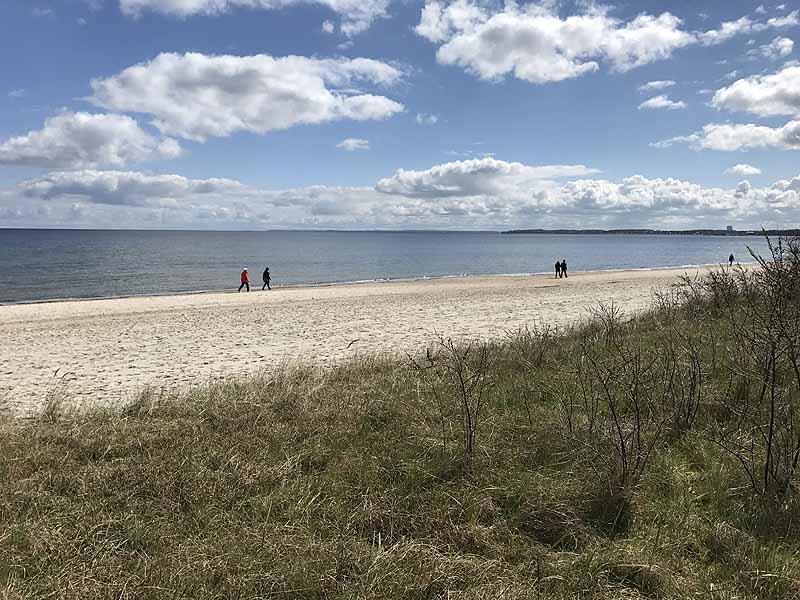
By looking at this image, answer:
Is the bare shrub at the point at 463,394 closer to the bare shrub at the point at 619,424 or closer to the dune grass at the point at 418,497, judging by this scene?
the dune grass at the point at 418,497

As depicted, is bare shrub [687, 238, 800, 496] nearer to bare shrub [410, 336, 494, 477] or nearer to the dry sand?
bare shrub [410, 336, 494, 477]

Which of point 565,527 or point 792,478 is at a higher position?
point 792,478

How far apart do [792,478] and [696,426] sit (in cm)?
137

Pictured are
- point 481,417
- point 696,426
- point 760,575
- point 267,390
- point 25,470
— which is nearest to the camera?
point 760,575

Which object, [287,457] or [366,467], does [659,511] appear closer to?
[366,467]

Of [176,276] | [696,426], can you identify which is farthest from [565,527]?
[176,276]

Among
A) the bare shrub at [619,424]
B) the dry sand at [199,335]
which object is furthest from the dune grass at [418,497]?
the dry sand at [199,335]

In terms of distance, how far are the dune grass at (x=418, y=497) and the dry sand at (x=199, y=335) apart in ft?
11.6

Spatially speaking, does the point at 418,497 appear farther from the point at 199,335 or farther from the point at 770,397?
the point at 199,335

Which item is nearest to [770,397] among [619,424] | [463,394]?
[619,424]

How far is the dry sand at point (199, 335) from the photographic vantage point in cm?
955

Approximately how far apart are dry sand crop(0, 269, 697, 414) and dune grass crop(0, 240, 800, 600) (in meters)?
3.53

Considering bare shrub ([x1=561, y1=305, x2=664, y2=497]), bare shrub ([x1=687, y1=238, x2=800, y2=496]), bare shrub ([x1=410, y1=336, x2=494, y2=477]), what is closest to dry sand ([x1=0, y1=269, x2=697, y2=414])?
bare shrub ([x1=410, y1=336, x2=494, y2=477])

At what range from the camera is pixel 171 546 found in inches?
126
